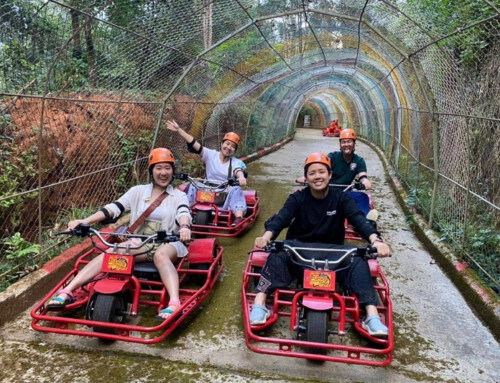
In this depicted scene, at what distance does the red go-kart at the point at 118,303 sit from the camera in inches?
116

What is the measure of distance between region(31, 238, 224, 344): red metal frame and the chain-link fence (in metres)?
0.86

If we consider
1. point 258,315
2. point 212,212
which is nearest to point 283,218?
point 258,315

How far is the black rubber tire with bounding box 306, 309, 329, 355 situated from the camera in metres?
2.90

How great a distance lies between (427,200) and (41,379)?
5.96 metres

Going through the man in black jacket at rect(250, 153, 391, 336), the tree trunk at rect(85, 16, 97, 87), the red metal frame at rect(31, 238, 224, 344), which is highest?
the tree trunk at rect(85, 16, 97, 87)

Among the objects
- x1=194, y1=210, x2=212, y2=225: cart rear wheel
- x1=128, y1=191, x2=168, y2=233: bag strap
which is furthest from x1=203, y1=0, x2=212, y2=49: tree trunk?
x1=128, y1=191, x2=168, y2=233: bag strap

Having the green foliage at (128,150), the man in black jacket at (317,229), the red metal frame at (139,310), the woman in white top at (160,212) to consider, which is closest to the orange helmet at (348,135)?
the man in black jacket at (317,229)

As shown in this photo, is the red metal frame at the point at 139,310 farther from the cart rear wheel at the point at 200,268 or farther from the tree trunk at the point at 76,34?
→ the tree trunk at the point at 76,34

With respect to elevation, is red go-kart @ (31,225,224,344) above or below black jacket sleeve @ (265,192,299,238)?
below

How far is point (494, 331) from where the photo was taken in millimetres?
3504

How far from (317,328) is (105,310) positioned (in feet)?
5.16

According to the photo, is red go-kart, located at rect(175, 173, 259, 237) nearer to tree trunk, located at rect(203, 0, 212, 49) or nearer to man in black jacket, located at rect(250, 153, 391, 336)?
man in black jacket, located at rect(250, 153, 391, 336)

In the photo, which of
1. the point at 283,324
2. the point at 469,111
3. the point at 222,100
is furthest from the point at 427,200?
the point at 222,100

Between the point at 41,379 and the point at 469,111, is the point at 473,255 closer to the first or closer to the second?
the point at 469,111
